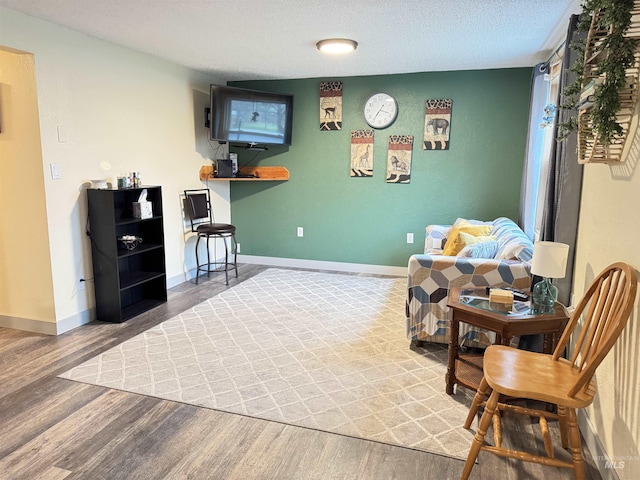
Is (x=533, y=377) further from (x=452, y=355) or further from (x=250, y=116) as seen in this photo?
(x=250, y=116)

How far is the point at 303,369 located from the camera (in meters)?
2.78

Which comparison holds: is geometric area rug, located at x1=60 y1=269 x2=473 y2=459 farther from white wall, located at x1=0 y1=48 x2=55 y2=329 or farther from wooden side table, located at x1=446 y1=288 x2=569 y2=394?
white wall, located at x1=0 y1=48 x2=55 y2=329

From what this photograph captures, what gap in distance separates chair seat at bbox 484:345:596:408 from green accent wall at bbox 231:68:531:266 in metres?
3.06

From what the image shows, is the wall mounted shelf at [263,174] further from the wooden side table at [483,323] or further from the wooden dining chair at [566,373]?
the wooden dining chair at [566,373]

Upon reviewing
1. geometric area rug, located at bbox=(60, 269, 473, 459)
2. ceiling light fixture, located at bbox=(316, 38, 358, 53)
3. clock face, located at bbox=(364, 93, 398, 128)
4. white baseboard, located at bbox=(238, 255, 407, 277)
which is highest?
ceiling light fixture, located at bbox=(316, 38, 358, 53)

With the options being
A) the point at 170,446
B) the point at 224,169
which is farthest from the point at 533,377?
the point at 224,169

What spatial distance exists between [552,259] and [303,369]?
1.62 metres

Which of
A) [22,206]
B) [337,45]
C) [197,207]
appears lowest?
[197,207]

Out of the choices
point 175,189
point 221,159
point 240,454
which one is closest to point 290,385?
point 240,454

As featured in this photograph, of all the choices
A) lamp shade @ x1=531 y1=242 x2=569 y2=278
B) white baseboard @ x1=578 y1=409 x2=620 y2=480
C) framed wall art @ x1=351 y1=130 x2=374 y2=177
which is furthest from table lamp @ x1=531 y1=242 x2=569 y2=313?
framed wall art @ x1=351 y1=130 x2=374 y2=177

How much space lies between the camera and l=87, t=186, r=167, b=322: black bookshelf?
3453 mm

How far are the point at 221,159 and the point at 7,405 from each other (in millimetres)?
3519

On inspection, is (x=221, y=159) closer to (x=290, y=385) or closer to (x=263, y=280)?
(x=263, y=280)

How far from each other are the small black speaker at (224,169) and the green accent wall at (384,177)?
389 mm
